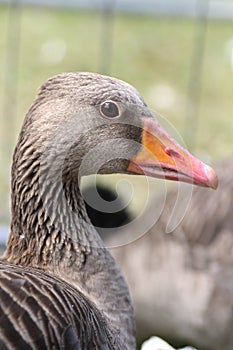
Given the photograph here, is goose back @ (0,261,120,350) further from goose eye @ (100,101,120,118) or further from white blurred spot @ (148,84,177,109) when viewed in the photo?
white blurred spot @ (148,84,177,109)

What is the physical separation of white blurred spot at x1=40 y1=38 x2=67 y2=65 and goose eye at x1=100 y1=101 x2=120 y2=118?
5.98 m

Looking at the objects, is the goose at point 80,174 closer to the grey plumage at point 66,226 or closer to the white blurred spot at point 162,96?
the grey plumage at point 66,226

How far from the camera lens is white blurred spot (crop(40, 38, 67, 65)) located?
→ 8.84 meters

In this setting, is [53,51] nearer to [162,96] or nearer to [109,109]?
[162,96]

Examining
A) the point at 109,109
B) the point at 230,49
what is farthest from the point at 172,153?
the point at 230,49

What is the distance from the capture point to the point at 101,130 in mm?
2857

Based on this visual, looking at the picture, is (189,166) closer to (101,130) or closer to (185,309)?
(101,130)

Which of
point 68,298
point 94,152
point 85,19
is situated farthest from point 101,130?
point 85,19

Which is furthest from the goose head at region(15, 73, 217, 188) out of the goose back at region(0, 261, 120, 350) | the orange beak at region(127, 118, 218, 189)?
the goose back at region(0, 261, 120, 350)

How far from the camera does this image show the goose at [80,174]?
2.79 m

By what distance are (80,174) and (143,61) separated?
6.41 m

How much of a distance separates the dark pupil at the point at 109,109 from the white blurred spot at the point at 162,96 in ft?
16.6

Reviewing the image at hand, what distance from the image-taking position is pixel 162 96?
27.1ft

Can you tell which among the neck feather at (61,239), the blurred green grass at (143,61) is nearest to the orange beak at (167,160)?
the neck feather at (61,239)
